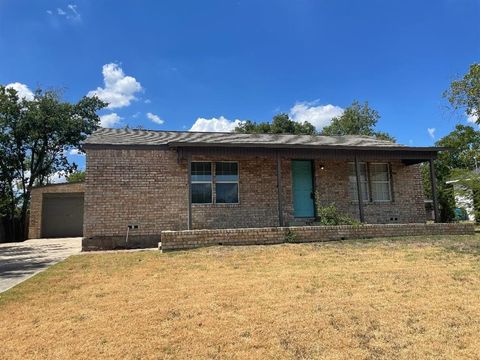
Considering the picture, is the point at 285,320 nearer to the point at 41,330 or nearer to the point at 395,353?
the point at 395,353

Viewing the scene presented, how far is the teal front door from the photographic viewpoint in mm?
13297

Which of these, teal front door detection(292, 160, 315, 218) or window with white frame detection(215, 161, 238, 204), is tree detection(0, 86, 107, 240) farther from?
teal front door detection(292, 160, 315, 218)

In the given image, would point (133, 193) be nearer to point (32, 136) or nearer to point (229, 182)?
point (229, 182)

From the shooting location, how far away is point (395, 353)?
3359 mm

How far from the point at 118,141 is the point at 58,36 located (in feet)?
26.6

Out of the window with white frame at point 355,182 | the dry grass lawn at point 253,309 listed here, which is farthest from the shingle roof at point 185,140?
the dry grass lawn at point 253,309

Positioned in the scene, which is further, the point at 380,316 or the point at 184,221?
the point at 184,221

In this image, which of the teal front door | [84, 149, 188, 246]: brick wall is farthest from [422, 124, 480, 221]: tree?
[84, 149, 188, 246]: brick wall

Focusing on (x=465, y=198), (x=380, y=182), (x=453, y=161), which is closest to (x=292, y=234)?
(x=465, y=198)

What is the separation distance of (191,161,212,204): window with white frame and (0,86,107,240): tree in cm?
1364

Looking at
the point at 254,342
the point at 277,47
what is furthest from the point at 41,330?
the point at 277,47

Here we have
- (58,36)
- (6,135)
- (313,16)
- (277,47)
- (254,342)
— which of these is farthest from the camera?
(6,135)

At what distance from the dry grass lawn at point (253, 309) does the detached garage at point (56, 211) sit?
46.2 ft

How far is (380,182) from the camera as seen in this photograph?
14375mm
